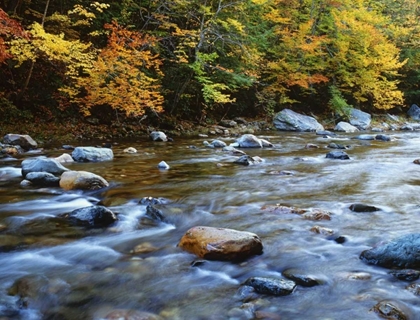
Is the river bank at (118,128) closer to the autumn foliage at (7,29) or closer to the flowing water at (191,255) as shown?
the autumn foliage at (7,29)

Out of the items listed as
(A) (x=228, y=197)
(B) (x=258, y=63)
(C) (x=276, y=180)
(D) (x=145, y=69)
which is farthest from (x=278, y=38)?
(A) (x=228, y=197)

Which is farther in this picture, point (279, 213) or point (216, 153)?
point (216, 153)

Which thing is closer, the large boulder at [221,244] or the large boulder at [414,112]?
the large boulder at [221,244]

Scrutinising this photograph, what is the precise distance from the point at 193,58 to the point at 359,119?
1162cm

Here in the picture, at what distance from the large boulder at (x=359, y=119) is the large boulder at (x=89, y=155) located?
16.2 metres

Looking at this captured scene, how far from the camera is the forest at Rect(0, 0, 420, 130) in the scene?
11.1 meters

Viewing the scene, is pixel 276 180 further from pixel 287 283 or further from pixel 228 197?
pixel 287 283

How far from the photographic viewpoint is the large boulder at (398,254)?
2.96m

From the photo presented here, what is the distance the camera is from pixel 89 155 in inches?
326

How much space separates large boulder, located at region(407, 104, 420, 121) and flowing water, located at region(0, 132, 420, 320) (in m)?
21.5

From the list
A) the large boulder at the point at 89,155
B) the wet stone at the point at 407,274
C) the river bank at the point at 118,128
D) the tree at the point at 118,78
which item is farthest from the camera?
the river bank at the point at 118,128

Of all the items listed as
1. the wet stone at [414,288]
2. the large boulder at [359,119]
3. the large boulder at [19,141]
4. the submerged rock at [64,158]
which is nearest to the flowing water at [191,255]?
the wet stone at [414,288]

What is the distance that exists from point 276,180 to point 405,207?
231 centimetres

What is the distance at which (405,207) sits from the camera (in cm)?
486
